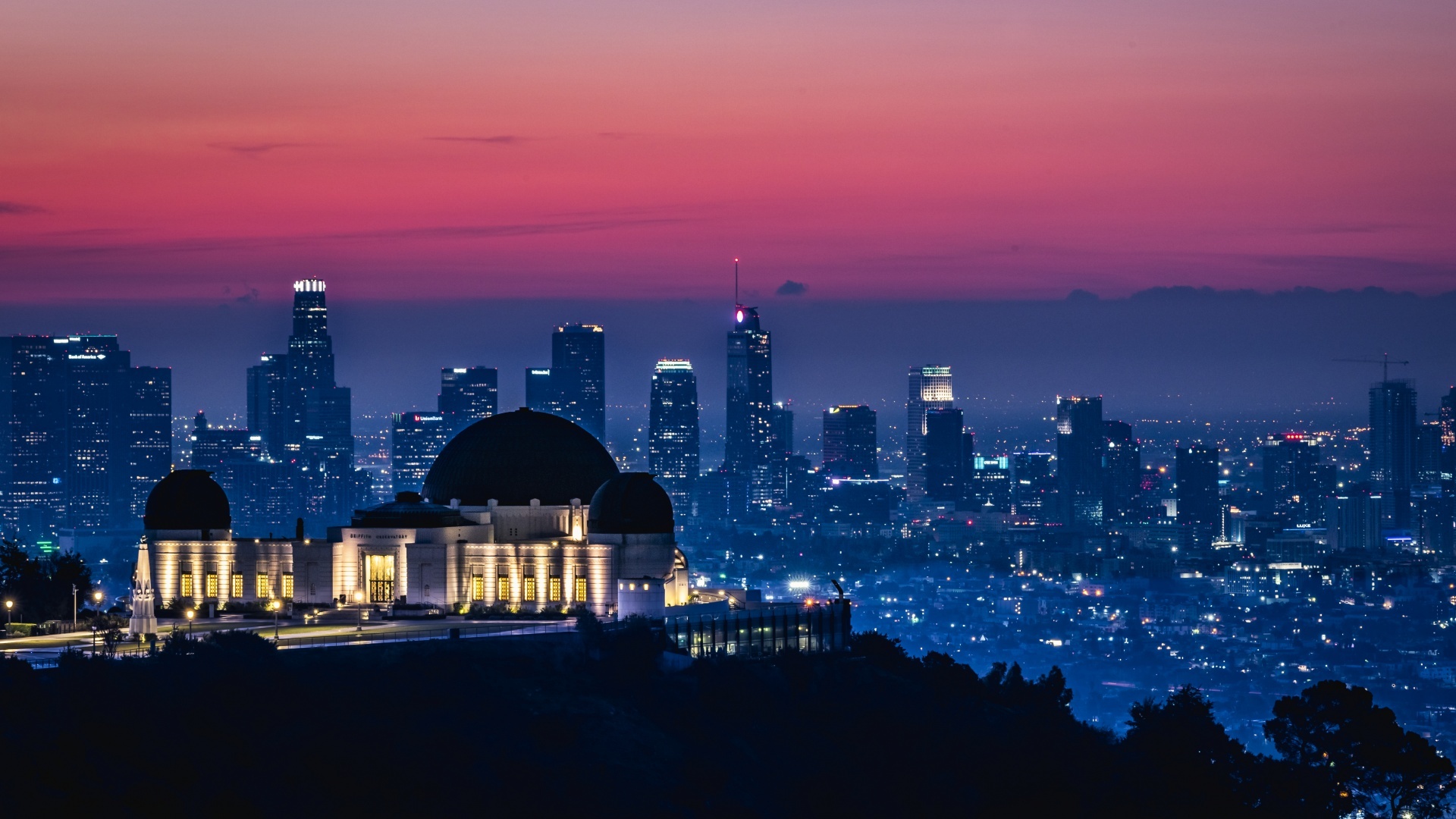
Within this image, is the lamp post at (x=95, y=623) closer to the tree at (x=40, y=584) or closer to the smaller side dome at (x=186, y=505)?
the tree at (x=40, y=584)

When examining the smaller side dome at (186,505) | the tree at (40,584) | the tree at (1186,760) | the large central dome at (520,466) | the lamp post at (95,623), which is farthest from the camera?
the smaller side dome at (186,505)

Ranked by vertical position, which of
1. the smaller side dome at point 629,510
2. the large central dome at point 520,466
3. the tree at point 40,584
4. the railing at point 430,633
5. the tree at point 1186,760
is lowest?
the tree at point 1186,760

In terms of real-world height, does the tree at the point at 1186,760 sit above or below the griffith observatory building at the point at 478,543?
below

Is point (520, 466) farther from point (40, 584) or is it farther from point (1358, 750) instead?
point (1358, 750)

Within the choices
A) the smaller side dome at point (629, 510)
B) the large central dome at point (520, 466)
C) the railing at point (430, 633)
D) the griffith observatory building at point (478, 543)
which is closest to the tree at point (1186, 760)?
the griffith observatory building at point (478, 543)

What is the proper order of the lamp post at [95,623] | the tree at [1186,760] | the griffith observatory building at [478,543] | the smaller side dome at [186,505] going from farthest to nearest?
the smaller side dome at [186,505] → the griffith observatory building at [478,543] → the tree at [1186,760] → the lamp post at [95,623]

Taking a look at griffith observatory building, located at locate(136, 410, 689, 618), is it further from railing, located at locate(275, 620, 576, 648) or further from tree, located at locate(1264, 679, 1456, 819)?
tree, located at locate(1264, 679, 1456, 819)

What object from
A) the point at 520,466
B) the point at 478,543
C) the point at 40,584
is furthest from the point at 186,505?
the point at 520,466

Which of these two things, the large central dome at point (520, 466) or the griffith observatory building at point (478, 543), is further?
the large central dome at point (520, 466)
